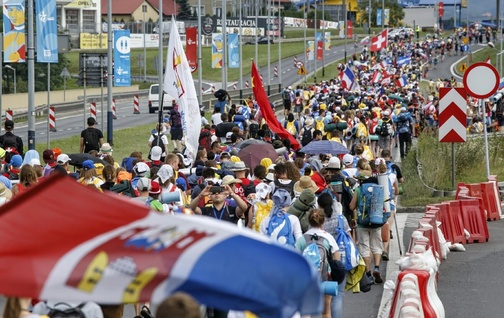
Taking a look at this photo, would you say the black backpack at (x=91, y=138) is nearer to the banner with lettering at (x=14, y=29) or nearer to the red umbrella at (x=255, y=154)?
the red umbrella at (x=255, y=154)

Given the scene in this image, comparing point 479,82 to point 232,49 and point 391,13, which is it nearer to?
point 232,49

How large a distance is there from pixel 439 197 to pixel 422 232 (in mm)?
9646

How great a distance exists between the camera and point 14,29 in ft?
103

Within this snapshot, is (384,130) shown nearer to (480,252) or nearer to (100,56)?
(100,56)

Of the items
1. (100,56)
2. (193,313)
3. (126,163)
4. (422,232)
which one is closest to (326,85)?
(100,56)

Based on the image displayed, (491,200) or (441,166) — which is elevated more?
(491,200)

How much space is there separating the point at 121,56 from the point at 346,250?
27450 mm

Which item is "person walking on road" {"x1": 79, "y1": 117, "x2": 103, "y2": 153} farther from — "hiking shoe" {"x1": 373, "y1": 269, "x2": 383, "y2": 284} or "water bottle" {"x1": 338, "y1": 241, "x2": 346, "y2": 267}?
"water bottle" {"x1": 338, "y1": 241, "x2": 346, "y2": 267}

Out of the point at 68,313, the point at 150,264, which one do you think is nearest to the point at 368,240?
the point at 68,313

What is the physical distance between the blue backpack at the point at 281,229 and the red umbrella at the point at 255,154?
27.6ft

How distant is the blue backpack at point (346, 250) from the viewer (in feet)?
38.0

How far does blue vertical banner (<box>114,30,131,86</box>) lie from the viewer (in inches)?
1508

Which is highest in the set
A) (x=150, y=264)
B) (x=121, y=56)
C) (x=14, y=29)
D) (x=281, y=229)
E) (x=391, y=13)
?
(x=14, y=29)

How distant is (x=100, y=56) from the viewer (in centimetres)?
3759
